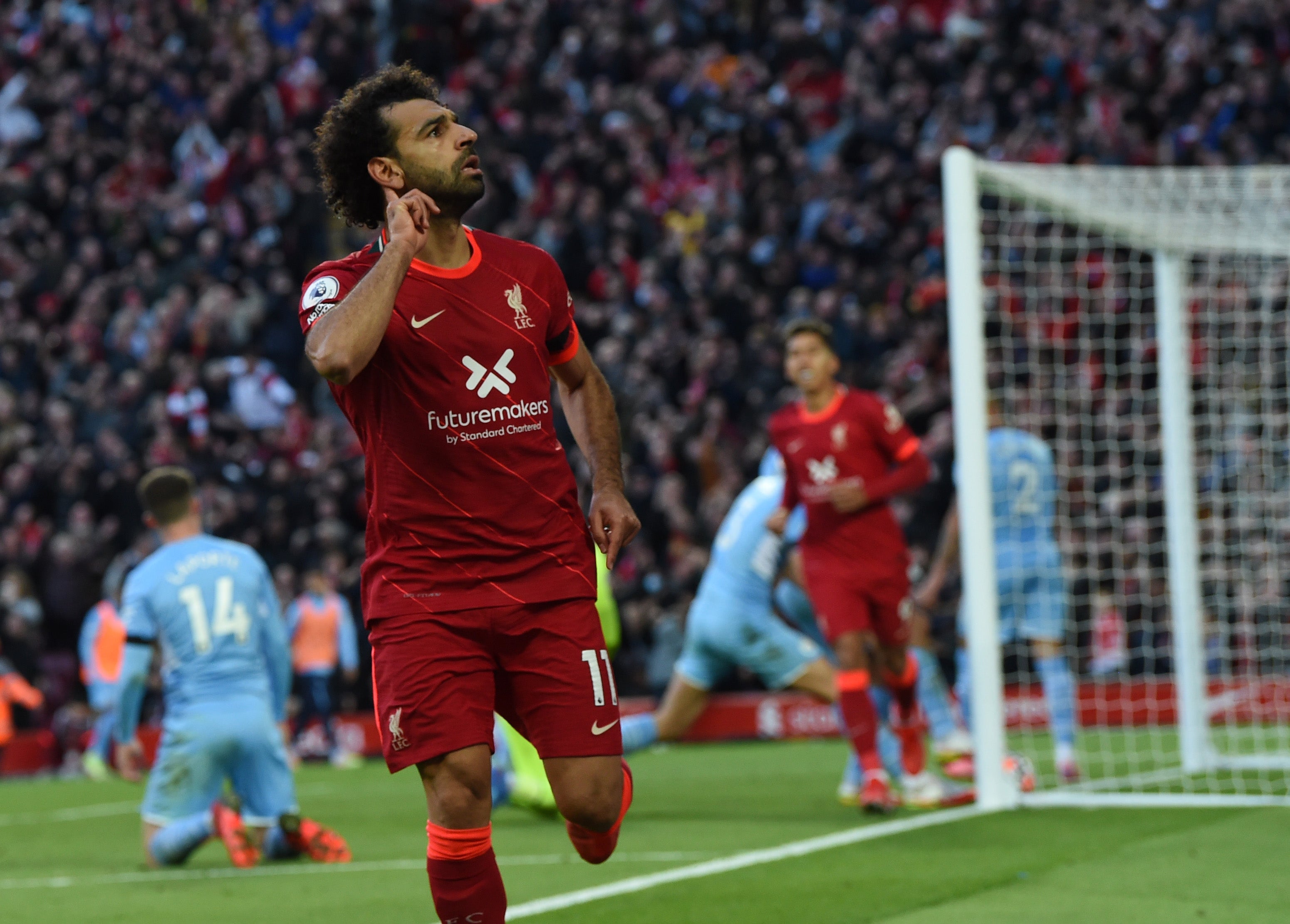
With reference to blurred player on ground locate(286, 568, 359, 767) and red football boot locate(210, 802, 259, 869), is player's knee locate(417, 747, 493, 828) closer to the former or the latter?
red football boot locate(210, 802, 259, 869)

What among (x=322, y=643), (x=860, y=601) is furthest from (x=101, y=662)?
(x=860, y=601)

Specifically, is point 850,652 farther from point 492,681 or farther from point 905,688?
point 492,681

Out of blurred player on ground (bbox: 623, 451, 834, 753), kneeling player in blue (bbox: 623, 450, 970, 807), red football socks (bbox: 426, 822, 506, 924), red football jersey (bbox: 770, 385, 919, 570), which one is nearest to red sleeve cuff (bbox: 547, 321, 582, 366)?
red football socks (bbox: 426, 822, 506, 924)

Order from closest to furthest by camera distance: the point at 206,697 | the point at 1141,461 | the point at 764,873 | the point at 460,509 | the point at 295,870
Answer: the point at 460,509
the point at 764,873
the point at 295,870
the point at 206,697
the point at 1141,461

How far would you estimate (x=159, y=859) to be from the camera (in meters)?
7.40

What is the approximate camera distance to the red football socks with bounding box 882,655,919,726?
8266 millimetres

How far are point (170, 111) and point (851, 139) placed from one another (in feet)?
31.8

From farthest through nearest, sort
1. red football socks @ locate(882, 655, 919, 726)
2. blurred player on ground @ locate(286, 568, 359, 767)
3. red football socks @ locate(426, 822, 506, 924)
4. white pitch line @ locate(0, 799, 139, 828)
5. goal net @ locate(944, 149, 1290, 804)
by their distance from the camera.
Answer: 1. blurred player on ground @ locate(286, 568, 359, 767)
2. white pitch line @ locate(0, 799, 139, 828)
3. red football socks @ locate(882, 655, 919, 726)
4. goal net @ locate(944, 149, 1290, 804)
5. red football socks @ locate(426, 822, 506, 924)

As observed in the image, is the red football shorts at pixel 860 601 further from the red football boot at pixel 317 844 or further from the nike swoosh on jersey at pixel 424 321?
the nike swoosh on jersey at pixel 424 321

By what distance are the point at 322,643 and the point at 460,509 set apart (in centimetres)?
1206

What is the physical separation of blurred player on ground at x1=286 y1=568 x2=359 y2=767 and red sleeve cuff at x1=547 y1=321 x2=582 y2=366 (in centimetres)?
1173

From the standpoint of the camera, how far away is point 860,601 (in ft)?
26.2

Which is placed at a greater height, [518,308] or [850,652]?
[518,308]

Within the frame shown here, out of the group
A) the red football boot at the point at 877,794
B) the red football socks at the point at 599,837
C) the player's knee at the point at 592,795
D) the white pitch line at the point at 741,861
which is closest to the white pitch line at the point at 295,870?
the white pitch line at the point at 741,861
